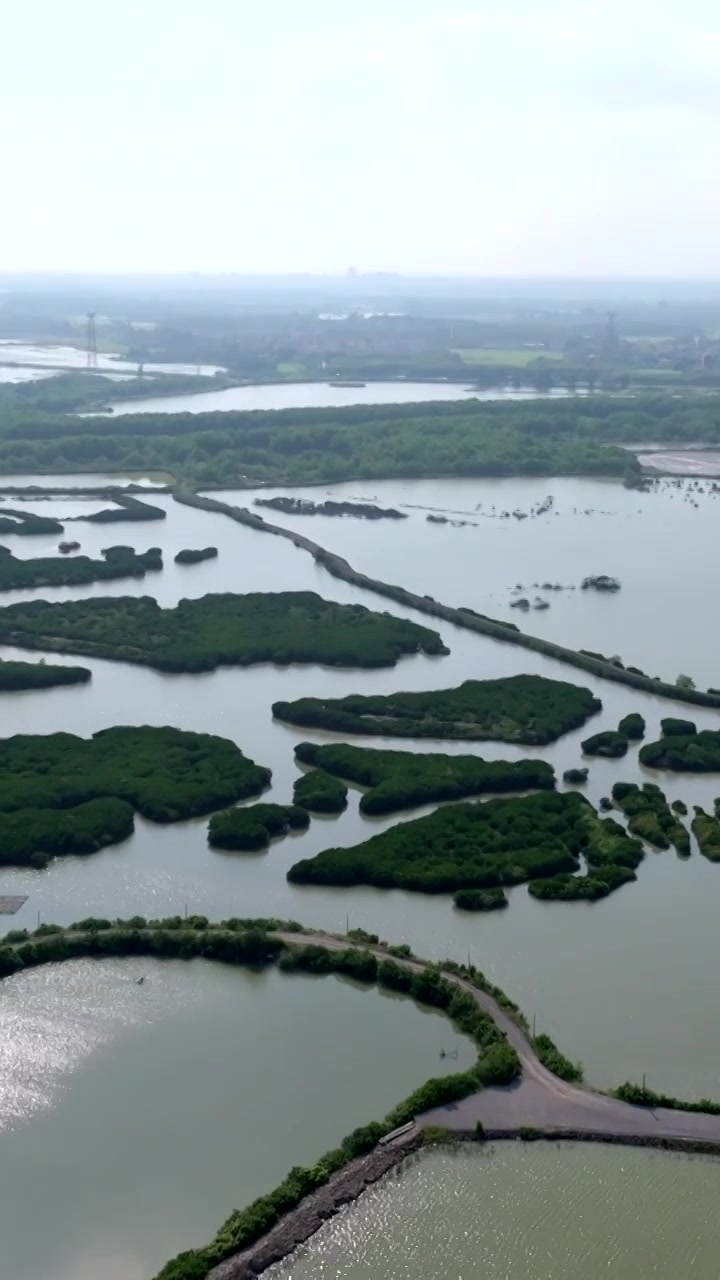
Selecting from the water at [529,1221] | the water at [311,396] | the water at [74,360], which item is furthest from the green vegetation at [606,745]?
the water at [74,360]

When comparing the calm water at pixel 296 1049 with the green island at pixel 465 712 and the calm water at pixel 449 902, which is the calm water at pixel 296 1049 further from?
the green island at pixel 465 712

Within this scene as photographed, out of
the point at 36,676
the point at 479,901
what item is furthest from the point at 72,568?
the point at 479,901

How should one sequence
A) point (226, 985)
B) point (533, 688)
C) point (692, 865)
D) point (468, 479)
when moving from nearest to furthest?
point (226, 985) → point (692, 865) → point (533, 688) → point (468, 479)

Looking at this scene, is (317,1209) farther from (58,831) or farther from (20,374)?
(20,374)

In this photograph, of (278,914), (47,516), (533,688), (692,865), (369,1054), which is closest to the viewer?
(369,1054)

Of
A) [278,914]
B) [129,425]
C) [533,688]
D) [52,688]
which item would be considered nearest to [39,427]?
[129,425]

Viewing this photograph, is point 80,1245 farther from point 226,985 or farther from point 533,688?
point 533,688
